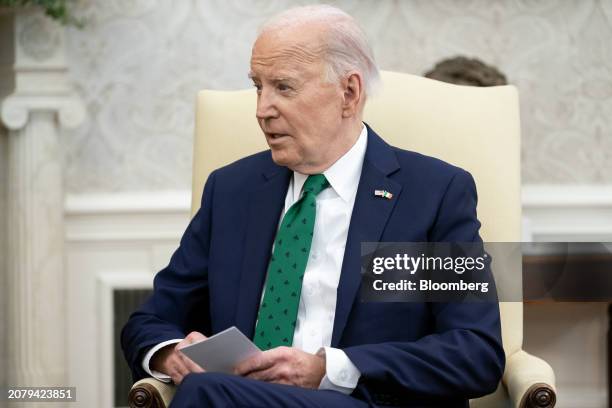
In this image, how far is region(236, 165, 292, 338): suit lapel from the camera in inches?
92.0

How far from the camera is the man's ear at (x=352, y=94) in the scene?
2.34 meters

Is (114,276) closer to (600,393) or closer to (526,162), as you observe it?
(526,162)

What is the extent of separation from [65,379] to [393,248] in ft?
6.34

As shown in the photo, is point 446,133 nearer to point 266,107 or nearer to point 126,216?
point 266,107

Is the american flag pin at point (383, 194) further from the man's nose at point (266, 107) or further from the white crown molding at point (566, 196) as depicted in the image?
the white crown molding at point (566, 196)

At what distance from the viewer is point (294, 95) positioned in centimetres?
229

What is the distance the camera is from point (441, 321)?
222 centimetres

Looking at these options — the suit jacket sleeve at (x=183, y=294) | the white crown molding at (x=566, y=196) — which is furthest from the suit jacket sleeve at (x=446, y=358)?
the white crown molding at (x=566, y=196)

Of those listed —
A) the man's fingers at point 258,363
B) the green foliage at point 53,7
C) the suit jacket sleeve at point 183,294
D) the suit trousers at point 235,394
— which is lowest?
the suit trousers at point 235,394

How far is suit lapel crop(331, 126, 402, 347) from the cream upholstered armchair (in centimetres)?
20

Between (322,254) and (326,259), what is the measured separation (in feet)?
0.06

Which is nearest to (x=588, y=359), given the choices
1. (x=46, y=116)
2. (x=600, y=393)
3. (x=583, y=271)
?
(x=600, y=393)

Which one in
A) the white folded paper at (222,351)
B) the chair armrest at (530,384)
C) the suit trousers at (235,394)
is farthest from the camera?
Result: the chair armrest at (530,384)

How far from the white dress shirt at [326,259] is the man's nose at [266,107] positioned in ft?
0.67
